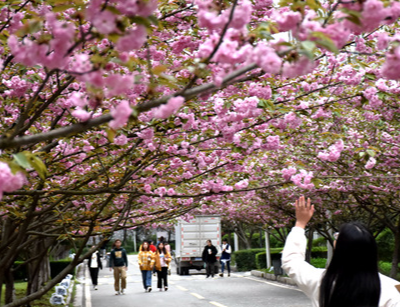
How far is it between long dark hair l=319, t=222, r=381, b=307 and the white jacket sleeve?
0.52 feet

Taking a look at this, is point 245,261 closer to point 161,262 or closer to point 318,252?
point 318,252

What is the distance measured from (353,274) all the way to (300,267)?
36 centimetres

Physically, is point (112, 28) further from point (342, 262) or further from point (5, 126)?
point (5, 126)

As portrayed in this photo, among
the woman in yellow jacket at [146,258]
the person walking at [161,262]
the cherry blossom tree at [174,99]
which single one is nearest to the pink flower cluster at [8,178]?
the cherry blossom tree at [174,99]

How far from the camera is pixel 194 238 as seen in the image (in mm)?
30281

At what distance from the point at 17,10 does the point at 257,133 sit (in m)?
3.20

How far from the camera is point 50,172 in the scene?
7168 mm

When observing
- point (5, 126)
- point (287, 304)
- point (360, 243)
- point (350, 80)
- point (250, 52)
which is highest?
point (350, 80)

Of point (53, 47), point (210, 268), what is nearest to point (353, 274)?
point (53, 47)

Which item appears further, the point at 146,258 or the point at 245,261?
the point at 245,261

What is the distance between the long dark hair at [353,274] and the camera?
276 cm

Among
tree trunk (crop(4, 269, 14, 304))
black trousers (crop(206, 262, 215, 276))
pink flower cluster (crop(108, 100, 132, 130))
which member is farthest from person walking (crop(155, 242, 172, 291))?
pink flower cluster (crop(108, 100, 132, 130))

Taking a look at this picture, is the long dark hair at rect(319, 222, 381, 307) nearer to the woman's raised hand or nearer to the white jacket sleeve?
the white jacket sleeve

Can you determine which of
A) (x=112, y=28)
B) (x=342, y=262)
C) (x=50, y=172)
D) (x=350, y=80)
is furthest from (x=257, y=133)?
(x=112, y=28)
